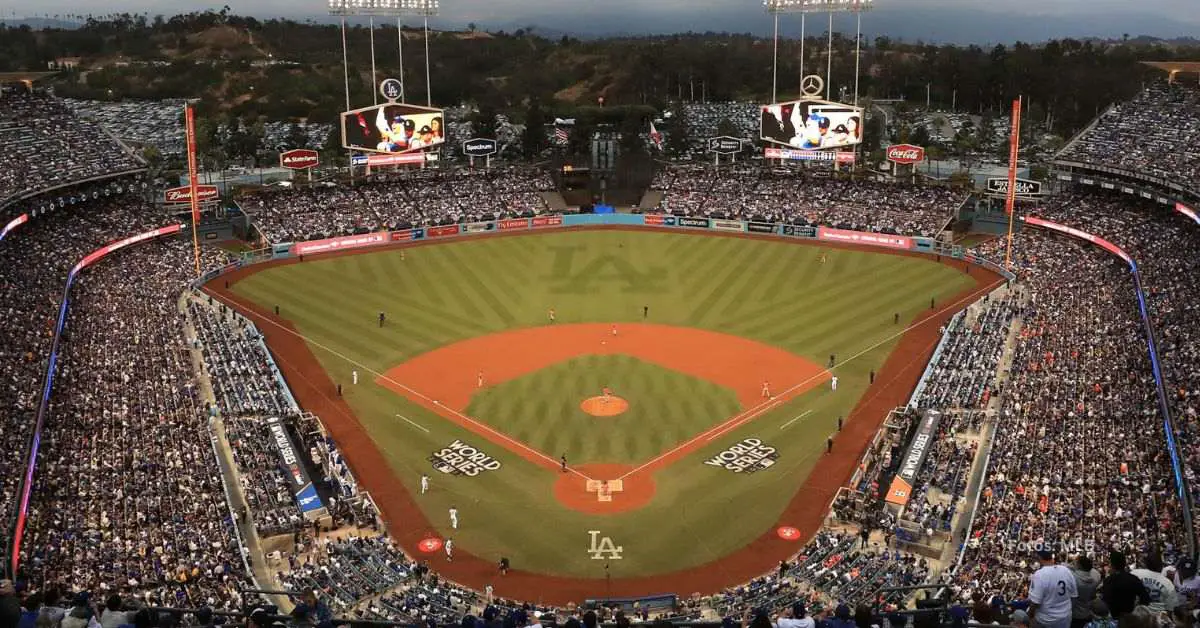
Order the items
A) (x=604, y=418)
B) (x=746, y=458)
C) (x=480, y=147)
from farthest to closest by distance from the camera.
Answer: (x=480, y=147)
(x=604, y=418)
(x=746, y=458)

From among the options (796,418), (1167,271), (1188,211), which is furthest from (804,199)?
(796,418)

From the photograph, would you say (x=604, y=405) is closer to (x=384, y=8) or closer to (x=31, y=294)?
(x=31, y=294)

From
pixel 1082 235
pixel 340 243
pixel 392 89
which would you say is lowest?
pixel 340 243

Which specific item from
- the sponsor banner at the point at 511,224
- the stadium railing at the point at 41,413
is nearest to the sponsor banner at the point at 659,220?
the sponsor banner at the point at 511,224

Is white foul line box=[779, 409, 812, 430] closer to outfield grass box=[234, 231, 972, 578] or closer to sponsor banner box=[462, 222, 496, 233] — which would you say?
outfield grass box=[234, 231, 972, 578]

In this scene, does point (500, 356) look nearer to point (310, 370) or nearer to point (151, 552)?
point (310, 370)

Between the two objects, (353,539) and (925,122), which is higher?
(925,122)

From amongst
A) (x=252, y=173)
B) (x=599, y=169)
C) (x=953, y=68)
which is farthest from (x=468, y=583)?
(x=953, y=68)
